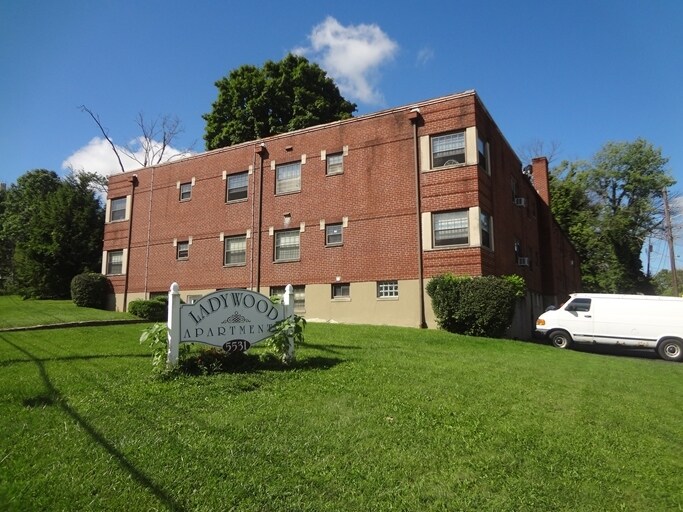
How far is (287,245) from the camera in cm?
2075

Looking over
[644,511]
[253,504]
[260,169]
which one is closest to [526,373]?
[644,511]

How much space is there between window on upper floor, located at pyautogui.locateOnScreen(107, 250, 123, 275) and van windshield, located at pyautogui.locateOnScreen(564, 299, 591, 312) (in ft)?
71.1

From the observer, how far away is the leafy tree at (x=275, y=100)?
3441 cm

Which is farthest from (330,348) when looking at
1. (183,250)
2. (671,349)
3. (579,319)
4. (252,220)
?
(183,250)

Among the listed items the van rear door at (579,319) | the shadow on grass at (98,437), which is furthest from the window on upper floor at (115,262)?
the van rear door at (579,319)

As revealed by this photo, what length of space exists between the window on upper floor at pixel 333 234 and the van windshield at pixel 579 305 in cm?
870

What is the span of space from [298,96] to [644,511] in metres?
33.6

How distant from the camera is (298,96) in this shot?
34188 millimetres

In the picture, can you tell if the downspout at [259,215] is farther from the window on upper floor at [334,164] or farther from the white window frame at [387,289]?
the white window frame at [387,289]

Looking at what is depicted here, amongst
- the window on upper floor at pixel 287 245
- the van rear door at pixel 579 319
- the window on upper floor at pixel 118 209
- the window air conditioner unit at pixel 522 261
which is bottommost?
the van rear door at pixel 579 319

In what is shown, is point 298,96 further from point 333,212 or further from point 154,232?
point 333,212

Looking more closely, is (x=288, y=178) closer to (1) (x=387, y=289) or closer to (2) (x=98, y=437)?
(1) (x=387, y=289)

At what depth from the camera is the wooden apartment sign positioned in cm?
739

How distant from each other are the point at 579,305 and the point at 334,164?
10.7 meters
